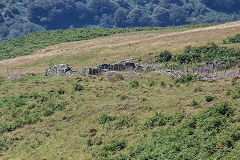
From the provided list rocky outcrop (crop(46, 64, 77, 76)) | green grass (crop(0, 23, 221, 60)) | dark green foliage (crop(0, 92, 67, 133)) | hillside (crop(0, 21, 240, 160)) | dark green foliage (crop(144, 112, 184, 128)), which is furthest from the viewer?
green grass (crop(0, 23, 221, 60))

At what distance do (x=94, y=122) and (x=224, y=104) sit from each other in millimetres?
10221

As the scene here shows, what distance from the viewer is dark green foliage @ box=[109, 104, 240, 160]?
16.8 metres

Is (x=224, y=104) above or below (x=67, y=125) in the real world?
above

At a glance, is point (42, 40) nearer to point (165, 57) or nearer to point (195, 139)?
point (165, 57)

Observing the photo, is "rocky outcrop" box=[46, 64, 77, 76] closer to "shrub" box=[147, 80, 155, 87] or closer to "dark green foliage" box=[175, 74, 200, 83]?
"shrub" box=[147, 80, 155, 87]

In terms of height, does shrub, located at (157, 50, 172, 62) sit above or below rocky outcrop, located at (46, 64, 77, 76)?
above

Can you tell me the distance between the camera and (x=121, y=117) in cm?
2528

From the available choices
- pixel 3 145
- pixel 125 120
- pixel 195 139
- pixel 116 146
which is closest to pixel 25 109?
pixel 3 145

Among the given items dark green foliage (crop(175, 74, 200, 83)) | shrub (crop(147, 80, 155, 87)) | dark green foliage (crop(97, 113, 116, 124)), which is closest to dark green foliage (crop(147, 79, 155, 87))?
shrub (crop(147, 80, 155, 87))

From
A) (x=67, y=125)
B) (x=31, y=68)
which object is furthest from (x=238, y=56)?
(x=31, y=68)

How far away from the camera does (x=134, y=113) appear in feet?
84.1

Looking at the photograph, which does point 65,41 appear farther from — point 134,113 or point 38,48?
point 134,113

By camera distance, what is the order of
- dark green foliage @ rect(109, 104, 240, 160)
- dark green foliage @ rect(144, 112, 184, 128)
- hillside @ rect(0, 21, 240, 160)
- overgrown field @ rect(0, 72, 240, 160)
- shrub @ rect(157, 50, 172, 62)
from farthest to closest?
1. shrub @ rect(157, 50, 172, 62)
2. dark green foliage @ rect(144, 112, 184, 128)
3. hillside @ rect(0, 21, 240, 160)
4. overgrown field @ rect(0, 72, 240, 160)
5. dark green foliage @ rect(109, 104, 240, 160)

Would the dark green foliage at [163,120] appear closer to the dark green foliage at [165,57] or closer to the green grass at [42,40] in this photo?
the dark green foliage at [165,57]
